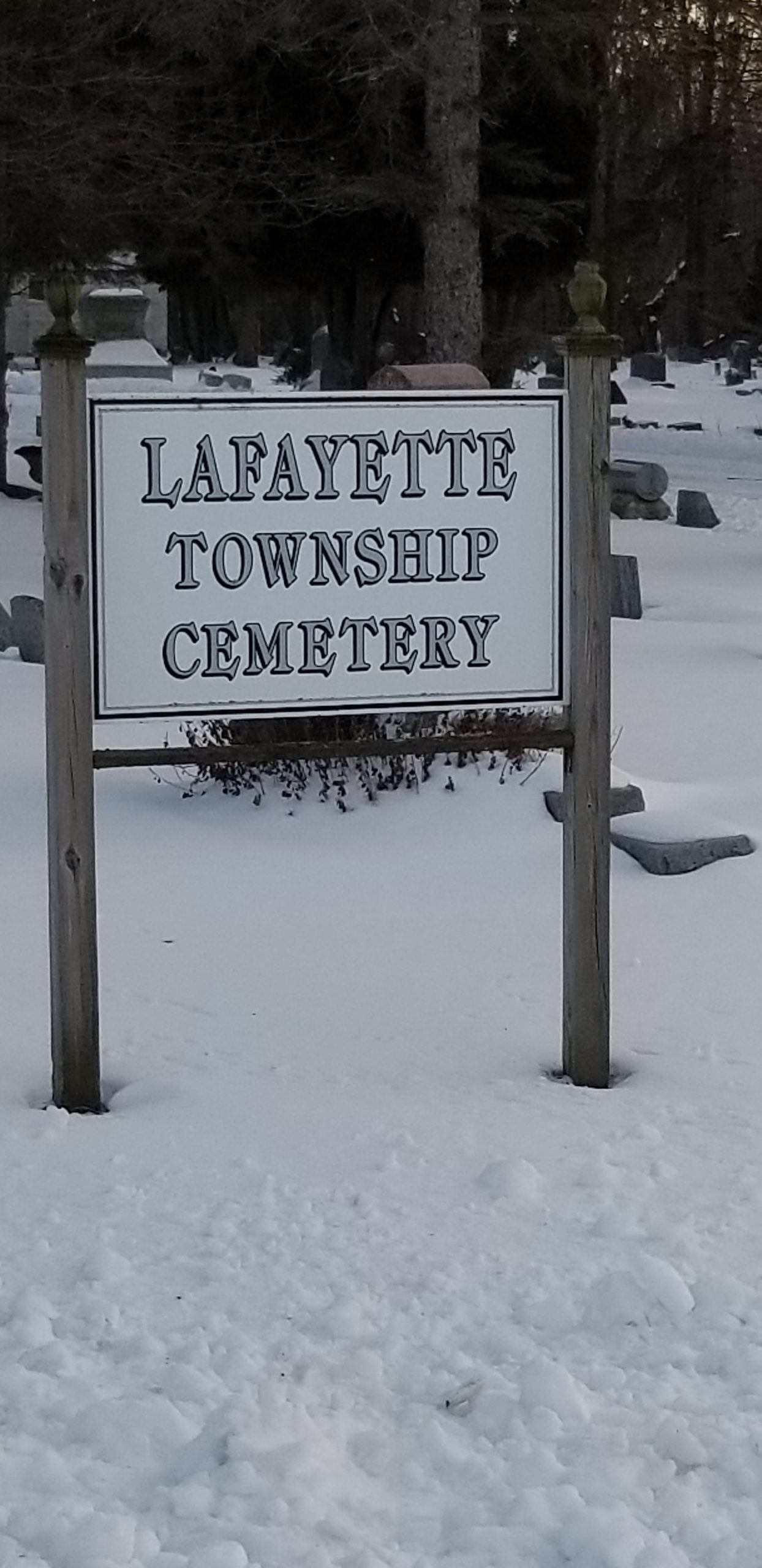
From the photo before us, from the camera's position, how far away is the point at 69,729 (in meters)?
4.17

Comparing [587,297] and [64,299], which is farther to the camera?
[587,297]

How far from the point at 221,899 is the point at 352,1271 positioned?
2661 mm

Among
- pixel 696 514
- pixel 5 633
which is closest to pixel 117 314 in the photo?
pixel 696 514

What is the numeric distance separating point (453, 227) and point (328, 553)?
13.8m

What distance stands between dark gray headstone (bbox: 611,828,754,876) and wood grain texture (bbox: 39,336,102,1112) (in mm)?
2427

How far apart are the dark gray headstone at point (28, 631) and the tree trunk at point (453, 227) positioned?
21.9 ft

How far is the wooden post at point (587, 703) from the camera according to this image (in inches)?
168

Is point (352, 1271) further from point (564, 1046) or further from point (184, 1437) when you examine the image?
point (564, 1046)

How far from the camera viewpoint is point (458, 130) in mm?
17047

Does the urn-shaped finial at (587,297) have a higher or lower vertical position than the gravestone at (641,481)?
higher

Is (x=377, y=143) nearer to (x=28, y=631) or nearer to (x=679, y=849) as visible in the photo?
(x=28, y=631)

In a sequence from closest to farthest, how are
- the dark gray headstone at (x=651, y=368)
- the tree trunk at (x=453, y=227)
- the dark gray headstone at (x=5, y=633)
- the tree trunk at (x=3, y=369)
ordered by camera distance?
the dark gray headstone at (x=5, y=633) → the tree trunk at (x=453, y=227) → the tree trunk at (x=3, y=369) → the dark gray headstone at (x=651, y=368)

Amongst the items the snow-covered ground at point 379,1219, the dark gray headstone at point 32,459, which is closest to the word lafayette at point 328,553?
the snow-covered ground at point 379,1219

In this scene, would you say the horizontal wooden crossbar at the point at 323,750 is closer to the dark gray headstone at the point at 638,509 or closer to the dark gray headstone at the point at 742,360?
the dark gray headstone at the point at 638,509
